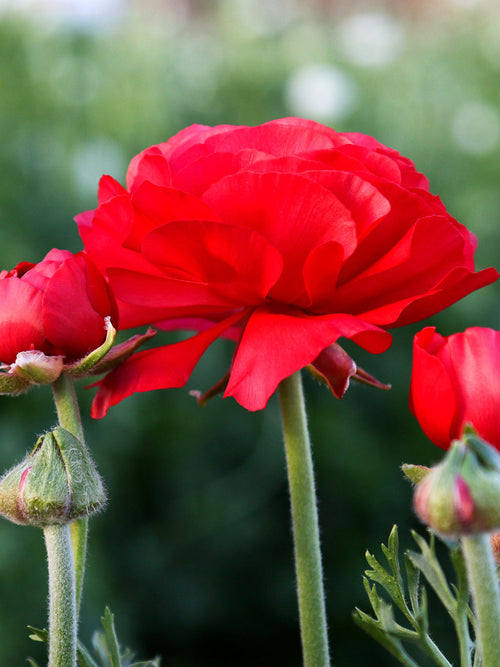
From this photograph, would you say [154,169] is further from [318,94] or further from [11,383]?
[318,94]

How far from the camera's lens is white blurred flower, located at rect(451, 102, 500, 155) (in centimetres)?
162

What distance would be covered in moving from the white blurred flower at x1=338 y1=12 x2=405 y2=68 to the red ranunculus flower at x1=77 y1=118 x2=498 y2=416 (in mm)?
1453

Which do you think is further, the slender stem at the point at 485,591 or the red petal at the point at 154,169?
the red petal at the point at 154,169

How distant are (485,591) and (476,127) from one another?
4.95 feet

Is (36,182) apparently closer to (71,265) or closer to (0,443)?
(0,443)

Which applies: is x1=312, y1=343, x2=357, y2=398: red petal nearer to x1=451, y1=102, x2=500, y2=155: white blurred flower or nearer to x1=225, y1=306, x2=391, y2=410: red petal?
x1=225, y1=306, x2=391, y2=410: red petal

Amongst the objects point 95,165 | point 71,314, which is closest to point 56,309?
point 71,314

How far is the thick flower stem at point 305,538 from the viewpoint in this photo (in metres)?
0.31

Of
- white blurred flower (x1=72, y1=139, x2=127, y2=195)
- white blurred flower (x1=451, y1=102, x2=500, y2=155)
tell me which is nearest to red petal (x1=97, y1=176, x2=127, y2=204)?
white blurred flower (x1=72, y1=139, x2=127, y2=195)

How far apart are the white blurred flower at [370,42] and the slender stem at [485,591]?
159cm

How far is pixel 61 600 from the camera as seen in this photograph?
0.96ft

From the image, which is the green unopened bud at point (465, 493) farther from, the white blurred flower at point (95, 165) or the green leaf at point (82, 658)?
the white blurred flower at point (95, 165)

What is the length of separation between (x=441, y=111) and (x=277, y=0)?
53 cm

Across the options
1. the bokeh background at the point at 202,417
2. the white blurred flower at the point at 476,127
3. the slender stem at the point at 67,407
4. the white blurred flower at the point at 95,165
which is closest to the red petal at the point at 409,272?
the slender stem at the point at 67,407
